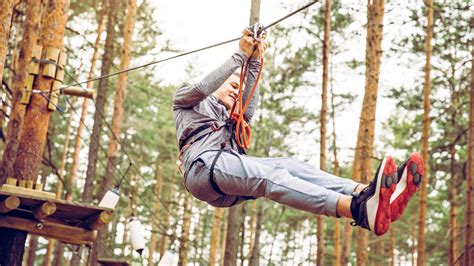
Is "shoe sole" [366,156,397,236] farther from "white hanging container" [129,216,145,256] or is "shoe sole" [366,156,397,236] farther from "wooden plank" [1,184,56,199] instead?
"white hanging container" [129,216,145,256]

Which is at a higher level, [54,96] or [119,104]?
[119,104]

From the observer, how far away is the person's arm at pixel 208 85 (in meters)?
3.89

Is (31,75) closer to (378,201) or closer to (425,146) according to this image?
(378,201)

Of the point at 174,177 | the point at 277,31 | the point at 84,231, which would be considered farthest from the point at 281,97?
the point at 84,231

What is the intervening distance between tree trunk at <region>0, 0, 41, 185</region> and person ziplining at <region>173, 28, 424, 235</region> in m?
3.68

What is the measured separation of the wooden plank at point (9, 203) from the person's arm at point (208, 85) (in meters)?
3.12

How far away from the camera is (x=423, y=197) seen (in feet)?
38.4

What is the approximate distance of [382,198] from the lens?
3.08 m

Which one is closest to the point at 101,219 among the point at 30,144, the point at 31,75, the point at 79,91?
the point at 30,144

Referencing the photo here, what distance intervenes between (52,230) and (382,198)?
532 centimetres

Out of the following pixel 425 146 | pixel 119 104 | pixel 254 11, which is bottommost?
pixel 425 146

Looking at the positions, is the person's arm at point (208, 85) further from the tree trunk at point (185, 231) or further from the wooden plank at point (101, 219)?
the tree trunk at point (185, 231)

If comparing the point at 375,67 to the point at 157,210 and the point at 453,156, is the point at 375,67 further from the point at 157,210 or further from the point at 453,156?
the point at 157,210

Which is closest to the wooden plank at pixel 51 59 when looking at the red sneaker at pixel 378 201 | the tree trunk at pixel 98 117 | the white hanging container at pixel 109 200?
the white hanging container at pixel 109 200
